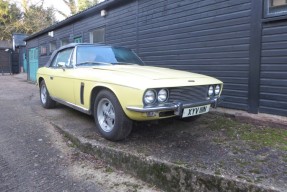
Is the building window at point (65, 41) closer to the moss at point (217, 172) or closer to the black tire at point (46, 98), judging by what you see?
the black tire at point (46, 98)

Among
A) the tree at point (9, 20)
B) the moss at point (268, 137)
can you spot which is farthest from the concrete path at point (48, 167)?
the tree at point (9, 20)

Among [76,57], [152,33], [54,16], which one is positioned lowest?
[76,57]

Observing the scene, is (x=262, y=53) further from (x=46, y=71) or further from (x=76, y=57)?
(x=46, y=71)

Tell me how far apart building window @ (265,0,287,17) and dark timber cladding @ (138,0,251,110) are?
366 millimetres

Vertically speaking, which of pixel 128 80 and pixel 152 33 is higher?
pixel 152 33

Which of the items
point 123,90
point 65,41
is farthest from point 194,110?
point 65,41

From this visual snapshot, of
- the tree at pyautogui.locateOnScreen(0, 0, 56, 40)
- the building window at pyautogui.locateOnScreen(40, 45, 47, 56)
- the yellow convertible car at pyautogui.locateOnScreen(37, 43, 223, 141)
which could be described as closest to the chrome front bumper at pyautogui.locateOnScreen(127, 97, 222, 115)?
the yellow convertible car at pyautogui.locateOnScreen(37, 43, 223, 141)

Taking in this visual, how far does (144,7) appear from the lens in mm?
7824

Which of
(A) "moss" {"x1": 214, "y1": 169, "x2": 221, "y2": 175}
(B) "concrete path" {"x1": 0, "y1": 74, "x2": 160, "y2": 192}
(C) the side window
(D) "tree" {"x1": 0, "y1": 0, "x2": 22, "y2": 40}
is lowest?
(B) "concrete path" {"x1": 0, "y1": 74, "x2": 160, "y2": 192}

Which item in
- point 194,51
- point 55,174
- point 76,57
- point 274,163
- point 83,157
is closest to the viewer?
point 274,163

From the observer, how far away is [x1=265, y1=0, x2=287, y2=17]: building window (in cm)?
Result: 451

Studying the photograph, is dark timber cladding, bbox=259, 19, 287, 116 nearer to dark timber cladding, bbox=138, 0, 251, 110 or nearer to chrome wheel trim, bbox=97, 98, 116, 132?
dark timber cladding, bbox=138, 0, 251, 110

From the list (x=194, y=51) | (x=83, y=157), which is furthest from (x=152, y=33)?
(x=83, y=157)

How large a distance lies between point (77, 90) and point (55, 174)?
1680mm
